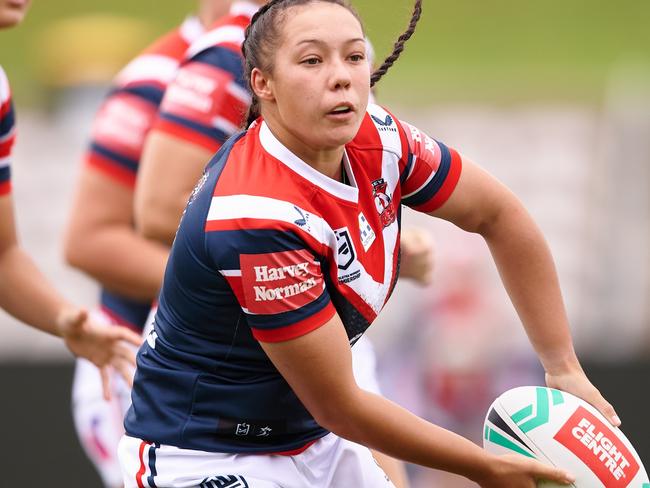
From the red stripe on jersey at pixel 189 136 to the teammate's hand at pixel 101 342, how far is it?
65cm

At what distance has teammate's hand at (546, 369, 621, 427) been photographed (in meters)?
3.26

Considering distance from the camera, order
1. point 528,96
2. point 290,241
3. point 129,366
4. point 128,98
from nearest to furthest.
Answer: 1. point 290,241
2. point 129,366
3. point 128,98
4. point 528,96

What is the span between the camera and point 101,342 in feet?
12.3

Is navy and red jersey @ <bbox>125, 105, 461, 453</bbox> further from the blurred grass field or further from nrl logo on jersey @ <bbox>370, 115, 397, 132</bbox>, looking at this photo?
the blurred grass field

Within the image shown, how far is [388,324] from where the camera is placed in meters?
8.95

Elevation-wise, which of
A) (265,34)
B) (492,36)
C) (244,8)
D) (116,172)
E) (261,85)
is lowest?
(116,172)

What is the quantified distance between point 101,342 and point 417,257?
101cm

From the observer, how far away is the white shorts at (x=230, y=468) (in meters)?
3.01

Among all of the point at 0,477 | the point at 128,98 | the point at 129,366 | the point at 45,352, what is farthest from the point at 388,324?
the point at 129,366

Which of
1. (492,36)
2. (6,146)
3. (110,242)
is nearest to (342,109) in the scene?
(6,146)

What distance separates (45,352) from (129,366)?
4.97 metres

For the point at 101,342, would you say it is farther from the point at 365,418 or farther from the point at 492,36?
the point at 492,36

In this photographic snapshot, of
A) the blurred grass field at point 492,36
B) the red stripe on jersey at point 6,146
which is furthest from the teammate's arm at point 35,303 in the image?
the blurred grass field at point 492,36

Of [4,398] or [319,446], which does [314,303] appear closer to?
[319,446]
